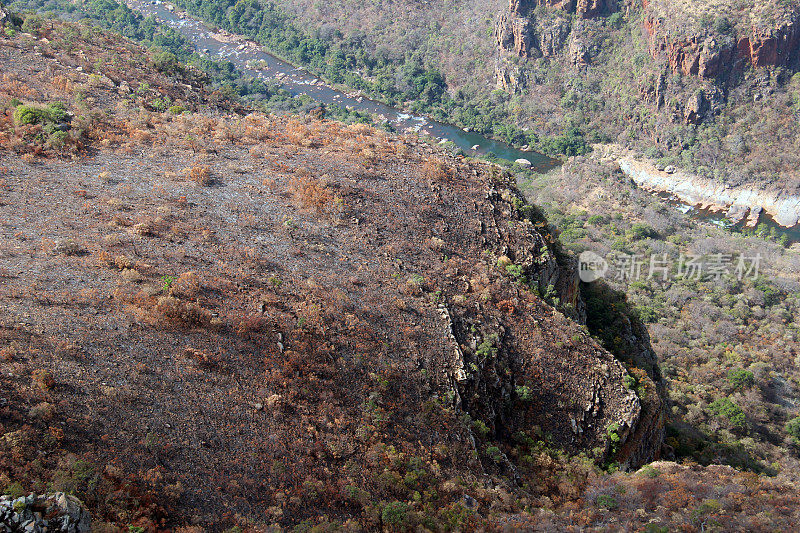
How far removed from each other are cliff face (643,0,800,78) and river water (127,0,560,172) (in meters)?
21.0

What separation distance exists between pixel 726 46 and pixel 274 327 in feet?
246

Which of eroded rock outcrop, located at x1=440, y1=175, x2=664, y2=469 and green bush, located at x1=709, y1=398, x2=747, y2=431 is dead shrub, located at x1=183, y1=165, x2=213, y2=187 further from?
green bush, located at x1=709, y1=398, x2=747, y2=431

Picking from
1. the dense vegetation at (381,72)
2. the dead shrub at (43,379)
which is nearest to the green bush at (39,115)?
the dead shrub at (43,379)

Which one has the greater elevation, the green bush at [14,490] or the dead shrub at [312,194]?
the dead shrub at [312,194]

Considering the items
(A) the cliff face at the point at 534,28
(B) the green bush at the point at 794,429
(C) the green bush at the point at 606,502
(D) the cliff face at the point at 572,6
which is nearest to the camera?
(C) the green bush at the point at 606,502

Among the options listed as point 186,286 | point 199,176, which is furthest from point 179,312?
point 199,176

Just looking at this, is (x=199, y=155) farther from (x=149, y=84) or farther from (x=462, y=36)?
(x=462, y=36)

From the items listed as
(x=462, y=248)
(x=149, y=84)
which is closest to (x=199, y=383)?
(x=462, y=248)

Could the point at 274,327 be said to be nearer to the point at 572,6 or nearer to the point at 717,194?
the point at 717,194

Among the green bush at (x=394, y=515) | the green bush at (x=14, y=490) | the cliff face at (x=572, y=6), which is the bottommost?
the green bush at (x=394, y=515)

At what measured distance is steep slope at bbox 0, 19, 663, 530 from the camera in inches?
434

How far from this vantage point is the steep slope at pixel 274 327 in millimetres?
11031

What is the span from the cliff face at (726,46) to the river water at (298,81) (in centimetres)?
2095

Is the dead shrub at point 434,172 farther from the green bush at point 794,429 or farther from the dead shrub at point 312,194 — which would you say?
the green bush at point 794,429
